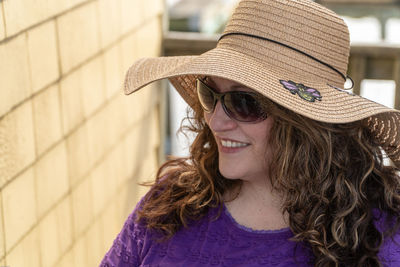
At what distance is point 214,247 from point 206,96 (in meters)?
0.41

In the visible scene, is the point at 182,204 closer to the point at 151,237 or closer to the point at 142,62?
the point at 151,237

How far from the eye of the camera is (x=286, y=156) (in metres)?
1.83

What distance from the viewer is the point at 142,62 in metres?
1.97

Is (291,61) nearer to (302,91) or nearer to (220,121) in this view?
(302,91)

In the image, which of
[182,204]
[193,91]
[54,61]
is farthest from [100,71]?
[182,204]

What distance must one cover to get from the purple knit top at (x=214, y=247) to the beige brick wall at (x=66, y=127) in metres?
0.31

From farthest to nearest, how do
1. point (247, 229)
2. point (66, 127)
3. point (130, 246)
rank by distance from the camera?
point (66, 127) < point (130, 246) < point (247, 229)

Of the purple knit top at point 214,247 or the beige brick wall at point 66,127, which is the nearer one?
the purple knit top at point 214,247

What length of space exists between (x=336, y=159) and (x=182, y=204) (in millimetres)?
443

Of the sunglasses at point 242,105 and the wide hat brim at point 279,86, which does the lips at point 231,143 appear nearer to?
the sunglasses at point 242,105

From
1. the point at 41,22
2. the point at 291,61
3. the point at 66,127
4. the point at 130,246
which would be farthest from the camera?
the point at 66,127

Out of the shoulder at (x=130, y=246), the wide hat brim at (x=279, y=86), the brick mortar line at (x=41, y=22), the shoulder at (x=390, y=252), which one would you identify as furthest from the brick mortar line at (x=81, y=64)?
the shoulder at (x=390, y=252)

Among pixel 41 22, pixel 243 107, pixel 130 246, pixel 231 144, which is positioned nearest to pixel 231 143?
A: pixel 231 144

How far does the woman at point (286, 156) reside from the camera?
5.83 ft
